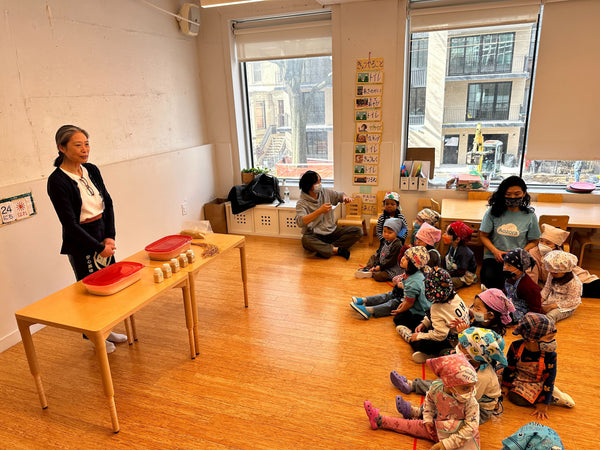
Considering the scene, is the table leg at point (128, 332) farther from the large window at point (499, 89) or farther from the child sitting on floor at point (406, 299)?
the large window at point (499, 89)

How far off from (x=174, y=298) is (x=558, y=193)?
458 cm

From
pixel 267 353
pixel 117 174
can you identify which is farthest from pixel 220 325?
pixel 117 174

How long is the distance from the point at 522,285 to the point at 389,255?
4.44ft

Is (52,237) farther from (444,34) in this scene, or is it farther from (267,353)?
(444,34)

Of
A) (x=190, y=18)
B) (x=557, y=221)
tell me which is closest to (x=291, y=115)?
(x=190, y=18)

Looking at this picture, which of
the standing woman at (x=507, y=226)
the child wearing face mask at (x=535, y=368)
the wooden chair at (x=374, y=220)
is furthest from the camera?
the wooden chair at (x=374, y=220)

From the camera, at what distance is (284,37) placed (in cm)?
570

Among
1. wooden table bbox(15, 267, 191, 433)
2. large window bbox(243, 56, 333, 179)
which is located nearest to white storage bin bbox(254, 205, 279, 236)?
large window bbox(243, 56, 333, 179)

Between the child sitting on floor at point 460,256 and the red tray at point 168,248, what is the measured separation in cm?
254

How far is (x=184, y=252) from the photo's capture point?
326 cm

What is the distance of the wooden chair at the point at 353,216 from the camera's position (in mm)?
5469

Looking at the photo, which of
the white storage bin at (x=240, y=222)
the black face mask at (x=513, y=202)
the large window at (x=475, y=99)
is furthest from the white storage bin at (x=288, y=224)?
the black face mask at (x=513, y=202)

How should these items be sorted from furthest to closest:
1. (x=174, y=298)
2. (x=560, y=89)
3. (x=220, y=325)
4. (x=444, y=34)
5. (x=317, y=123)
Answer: (x=317, y=123) < (x=444, y=34) < (x=560, y=89) < (x=174, y=298) < (x=220, y=325)

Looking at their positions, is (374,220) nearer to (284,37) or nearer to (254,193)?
(254,193)
